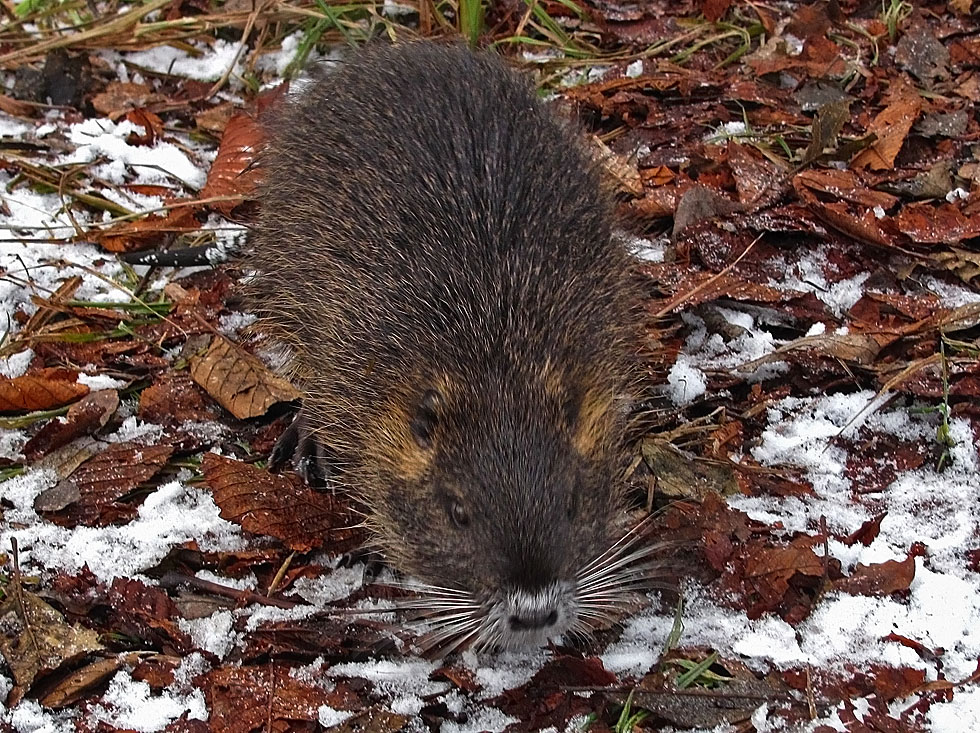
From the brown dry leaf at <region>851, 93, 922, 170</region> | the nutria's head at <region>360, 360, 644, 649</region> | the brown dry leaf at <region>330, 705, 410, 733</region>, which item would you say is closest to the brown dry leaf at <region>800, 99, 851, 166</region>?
the brown dry leaf at <region>851, 93, 922, 170</region>

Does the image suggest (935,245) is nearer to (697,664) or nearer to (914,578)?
(914,578)

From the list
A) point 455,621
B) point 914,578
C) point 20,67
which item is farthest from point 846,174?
point 20,67

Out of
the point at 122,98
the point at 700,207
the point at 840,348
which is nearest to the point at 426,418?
the point at 840,348

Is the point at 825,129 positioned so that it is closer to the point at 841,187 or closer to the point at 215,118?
the point at 841,187

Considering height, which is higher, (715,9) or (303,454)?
(715,9)

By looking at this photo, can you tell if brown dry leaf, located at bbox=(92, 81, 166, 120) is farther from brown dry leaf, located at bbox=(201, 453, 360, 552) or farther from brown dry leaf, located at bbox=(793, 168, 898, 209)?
brown dry leaf, located at bbox=(793, 168, 898, 209)

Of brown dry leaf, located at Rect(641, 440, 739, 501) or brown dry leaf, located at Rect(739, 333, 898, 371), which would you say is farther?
brown dry leaf, located at Rect(739, 333, 898, 371)
